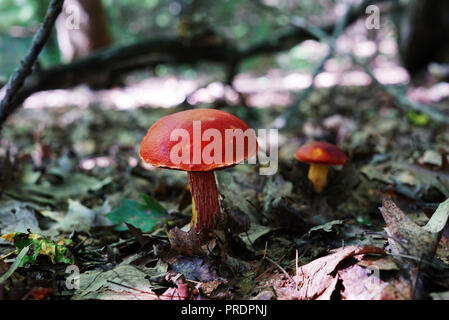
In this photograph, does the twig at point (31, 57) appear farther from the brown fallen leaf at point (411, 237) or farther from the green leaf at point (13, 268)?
the brown fallen leaf at point (411, 237)

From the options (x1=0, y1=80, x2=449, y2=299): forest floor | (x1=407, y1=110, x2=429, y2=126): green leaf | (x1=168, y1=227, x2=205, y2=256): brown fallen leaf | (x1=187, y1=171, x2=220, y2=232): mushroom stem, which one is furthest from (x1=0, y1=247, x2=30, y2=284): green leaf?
(x1=407, y1=110, x2=429, y2=126): green leaf

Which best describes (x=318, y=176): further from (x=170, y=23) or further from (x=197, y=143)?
(x=170, y=23)

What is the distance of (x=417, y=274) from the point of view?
55.0 inches

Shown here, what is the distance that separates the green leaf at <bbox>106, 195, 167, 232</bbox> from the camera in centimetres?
222

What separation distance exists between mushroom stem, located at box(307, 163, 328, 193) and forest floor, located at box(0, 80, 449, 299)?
0.23 ft

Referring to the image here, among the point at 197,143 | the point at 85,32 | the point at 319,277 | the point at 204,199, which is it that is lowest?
the point at 319,277

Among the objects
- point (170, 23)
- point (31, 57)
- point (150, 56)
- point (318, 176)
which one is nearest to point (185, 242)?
point (318, 176)

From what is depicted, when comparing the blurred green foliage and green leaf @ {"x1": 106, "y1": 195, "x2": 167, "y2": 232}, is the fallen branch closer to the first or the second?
green leaf @ {"x1": 106, "y1": 195, "x2": 167, "y2": 232}

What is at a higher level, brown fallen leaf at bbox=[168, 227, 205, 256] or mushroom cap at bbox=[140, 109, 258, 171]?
mushroom cap at bbox=[140, 109, 258, 171]

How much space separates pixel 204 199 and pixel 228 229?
9.7 inches

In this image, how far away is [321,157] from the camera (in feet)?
7.72

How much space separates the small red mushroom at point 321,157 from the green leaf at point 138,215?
1.15 metres

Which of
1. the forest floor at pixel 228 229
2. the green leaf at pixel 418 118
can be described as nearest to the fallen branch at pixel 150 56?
the forest floor at pixel 228 229
